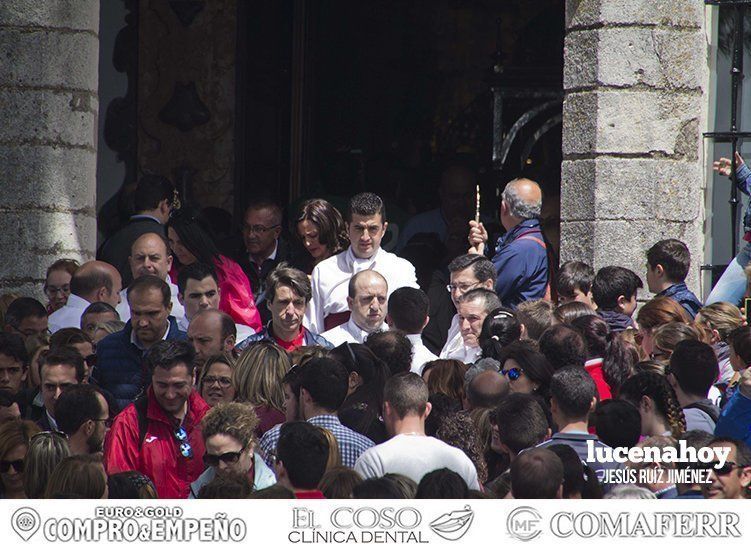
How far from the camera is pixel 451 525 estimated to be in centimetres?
565

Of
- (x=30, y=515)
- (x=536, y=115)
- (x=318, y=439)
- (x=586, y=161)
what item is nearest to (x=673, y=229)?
(x=586, y=161)

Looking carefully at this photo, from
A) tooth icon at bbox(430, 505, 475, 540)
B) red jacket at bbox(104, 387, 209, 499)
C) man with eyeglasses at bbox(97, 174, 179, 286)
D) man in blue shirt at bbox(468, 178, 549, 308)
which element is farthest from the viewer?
man with eyeglasses at bbox(97, 174, 179, 286)

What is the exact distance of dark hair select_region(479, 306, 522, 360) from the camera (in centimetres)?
797

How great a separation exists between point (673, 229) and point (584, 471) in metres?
3.84

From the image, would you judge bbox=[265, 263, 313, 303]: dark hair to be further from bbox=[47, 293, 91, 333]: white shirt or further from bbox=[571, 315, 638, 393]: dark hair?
bbox=[571, 315, 638, 393]: dark hair

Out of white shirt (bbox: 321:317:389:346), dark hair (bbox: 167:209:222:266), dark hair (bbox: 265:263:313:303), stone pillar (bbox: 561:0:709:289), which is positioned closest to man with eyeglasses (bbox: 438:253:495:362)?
white shirt (bbox: 321:317:389:346)

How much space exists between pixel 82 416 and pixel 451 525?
2045mm

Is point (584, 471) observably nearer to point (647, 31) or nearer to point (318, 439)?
point (318, 439)

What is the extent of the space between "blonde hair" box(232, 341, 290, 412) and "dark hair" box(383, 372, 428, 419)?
2.98 feet

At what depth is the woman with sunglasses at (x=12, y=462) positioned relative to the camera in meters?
6.67

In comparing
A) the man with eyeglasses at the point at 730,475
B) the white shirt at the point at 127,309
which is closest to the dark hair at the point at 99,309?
the white shirt at the point at 127,309

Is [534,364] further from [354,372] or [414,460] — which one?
[414,460]

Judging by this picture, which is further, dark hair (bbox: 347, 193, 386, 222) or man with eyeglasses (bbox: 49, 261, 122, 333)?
dark hair (bbox: 347, 193, 386, 222)

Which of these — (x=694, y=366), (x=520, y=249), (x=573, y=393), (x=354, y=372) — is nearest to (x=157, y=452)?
(x=354, y=372)
